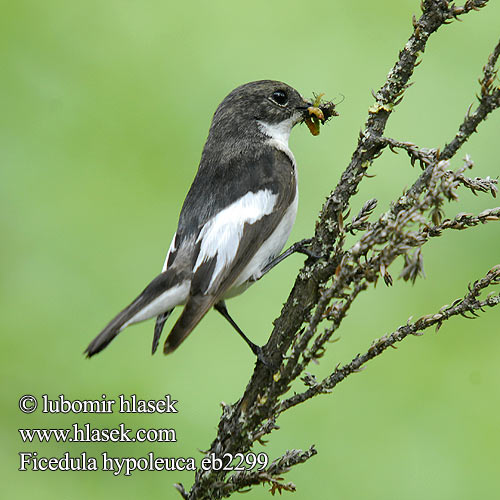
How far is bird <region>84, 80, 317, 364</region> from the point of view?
115 inches

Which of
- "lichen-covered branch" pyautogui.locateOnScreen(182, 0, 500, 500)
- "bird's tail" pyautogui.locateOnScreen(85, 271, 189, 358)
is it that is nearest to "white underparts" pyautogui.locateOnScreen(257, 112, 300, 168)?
"bird's tail" pyautogui.locateOnScreen(85, 271, 189, 358)

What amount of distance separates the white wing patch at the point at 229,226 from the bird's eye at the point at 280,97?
79 cm

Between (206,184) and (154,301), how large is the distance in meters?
0.79

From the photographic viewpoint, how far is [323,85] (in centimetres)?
552

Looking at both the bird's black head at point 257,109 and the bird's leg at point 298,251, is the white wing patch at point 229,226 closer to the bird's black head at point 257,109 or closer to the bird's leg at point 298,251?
the bird's leg at point 298,251

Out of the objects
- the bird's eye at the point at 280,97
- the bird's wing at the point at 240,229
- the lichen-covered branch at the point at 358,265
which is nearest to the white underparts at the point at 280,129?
the bird's eye at the point at 280,97

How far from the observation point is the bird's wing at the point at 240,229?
9.75ft

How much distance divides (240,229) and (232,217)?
83 millimetres

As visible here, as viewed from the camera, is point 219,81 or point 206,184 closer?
point 206,184

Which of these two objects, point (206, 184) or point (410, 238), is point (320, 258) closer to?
point (410, 238)

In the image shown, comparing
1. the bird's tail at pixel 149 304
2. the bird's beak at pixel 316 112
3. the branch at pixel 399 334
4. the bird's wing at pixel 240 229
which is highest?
the bird's beak at pixel 316 112

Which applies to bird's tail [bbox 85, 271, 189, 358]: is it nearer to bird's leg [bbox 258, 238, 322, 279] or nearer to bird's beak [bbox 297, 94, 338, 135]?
bird's leg [bbox 258, 238, 322, 279]

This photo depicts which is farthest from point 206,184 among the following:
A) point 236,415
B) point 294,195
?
point 236,415

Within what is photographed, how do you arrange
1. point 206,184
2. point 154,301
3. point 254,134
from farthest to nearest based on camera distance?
point 254,134
point 206,184
point 154,301
